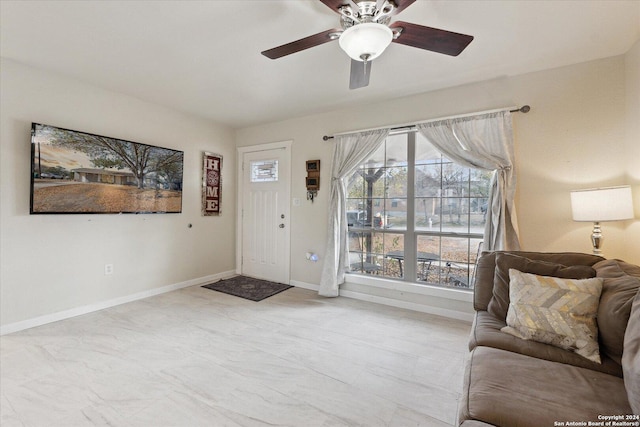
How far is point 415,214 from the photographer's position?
11.0 ft

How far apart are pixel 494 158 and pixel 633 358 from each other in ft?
6.80

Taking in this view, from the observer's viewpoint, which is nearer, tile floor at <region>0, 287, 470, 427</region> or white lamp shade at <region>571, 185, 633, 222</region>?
tile floor at <region>0, 287, 470, 427</region>

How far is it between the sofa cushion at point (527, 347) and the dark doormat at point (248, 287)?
8.58ft

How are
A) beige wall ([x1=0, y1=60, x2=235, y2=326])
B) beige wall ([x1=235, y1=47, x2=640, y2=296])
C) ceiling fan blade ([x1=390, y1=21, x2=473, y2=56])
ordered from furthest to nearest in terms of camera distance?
beige wall ([x1=0, y1=60, x2=235, y2=326])
beige wall ([x1=235, y1=47, x2=640, y2=296])
ceiling fan blade ([x1=390, y1=21, x2=473, y2=56])

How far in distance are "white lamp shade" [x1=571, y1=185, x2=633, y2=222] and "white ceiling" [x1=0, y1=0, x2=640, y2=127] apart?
1201 mm

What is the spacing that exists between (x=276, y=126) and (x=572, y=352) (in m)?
4.15

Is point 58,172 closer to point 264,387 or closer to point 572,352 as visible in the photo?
point 264,387

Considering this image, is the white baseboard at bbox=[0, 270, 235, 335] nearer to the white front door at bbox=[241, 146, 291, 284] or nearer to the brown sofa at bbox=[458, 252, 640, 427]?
the white front door at bbox=[241, 146, 291, 284]

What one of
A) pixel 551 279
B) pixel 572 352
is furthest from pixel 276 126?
pixel 572 352

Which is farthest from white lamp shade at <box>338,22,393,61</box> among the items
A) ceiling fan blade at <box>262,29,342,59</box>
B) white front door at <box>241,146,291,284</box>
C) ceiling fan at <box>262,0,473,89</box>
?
white front door at <box>241,146,291,284</box>

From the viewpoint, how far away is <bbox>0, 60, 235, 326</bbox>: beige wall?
2607 millimetres

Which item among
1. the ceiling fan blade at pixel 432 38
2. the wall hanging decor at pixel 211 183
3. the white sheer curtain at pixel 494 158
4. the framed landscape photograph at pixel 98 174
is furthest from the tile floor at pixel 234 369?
the ceiling fan blade at pixel 432 38

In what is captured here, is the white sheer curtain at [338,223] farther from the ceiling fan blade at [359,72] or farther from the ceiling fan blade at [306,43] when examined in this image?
the ceiling fan blade at [306,43]

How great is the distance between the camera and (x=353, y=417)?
1.61m
